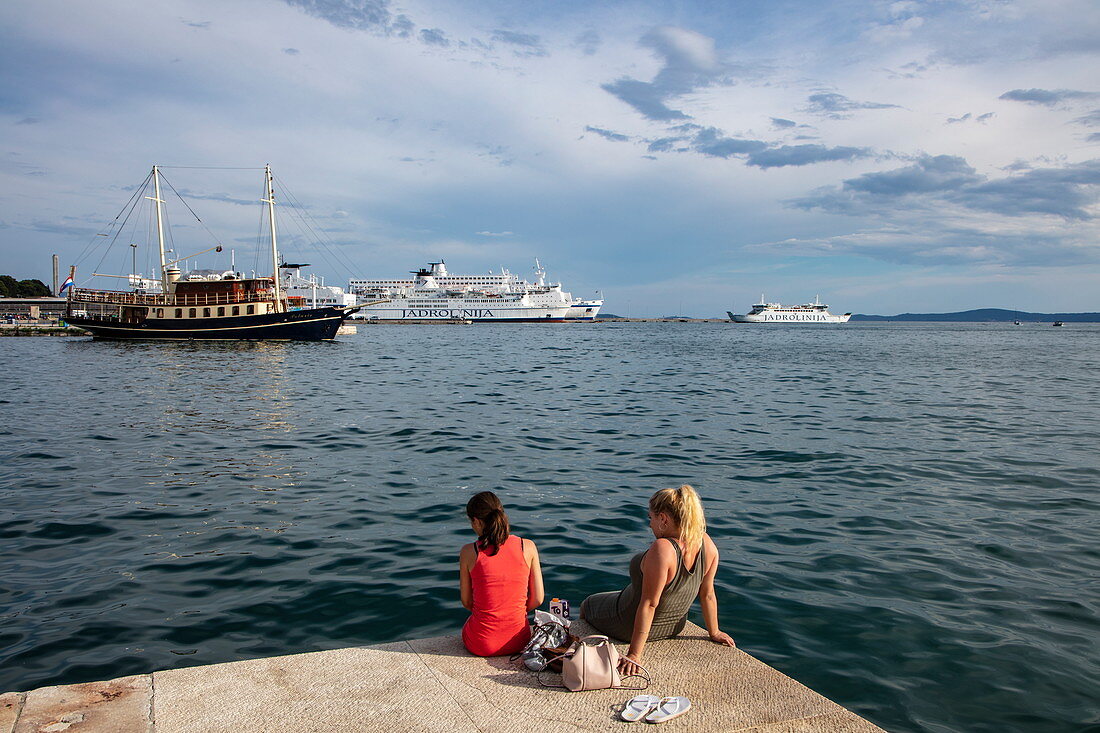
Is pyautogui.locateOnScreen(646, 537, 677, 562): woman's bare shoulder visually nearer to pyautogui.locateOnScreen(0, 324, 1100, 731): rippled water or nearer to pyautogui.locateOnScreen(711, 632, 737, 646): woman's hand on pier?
pyautogui.locateOnScreen(711, 632, 737, 646): woman's hand on pier

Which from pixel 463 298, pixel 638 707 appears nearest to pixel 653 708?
pixel 638 707

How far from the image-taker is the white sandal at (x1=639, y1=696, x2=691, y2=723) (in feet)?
12.5

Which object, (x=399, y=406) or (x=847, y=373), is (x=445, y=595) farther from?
(x=847, y=373)

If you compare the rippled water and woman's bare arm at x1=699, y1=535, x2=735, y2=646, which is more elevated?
woman's bare arm at x1=699, y1=535, x2=735, y2=646

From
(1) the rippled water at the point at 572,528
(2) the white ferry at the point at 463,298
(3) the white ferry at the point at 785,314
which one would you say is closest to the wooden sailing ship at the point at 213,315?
(1) the rippled water at the point at 572,528

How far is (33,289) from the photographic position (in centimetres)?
13738

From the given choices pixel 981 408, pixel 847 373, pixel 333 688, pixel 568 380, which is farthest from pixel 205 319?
pixel 333 688

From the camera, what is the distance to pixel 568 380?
96.4ft

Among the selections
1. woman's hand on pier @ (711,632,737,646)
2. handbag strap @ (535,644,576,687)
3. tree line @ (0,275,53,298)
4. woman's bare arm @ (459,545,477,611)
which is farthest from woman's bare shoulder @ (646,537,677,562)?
tree line @ (0,275,53,298)

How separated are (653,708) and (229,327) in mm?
59027

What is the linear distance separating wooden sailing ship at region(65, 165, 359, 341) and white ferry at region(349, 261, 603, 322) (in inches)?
3251

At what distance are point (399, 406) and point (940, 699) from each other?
56.7ft

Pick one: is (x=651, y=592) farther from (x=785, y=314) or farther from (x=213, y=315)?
(x=785, y=314)

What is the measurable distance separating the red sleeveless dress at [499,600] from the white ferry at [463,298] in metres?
142
